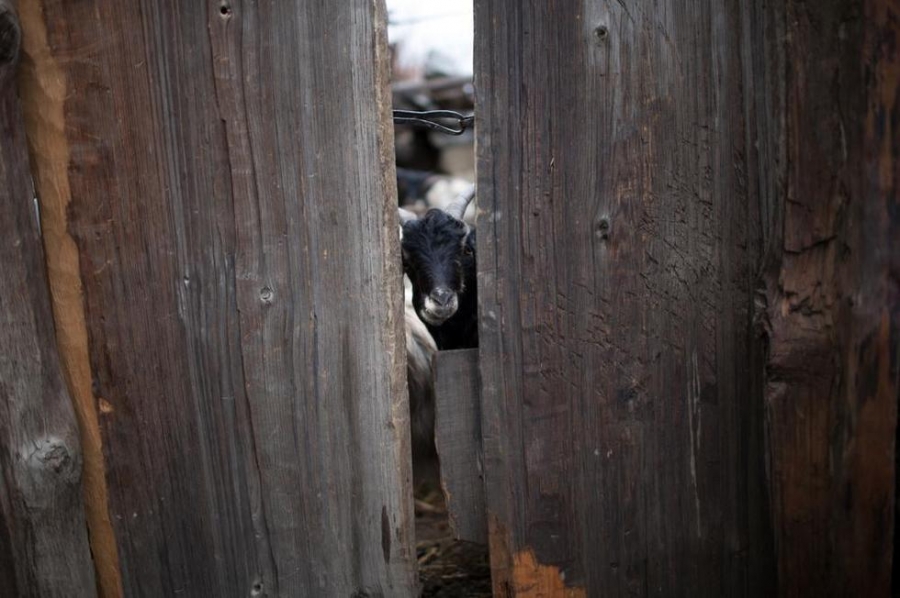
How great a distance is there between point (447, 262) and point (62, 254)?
4.86ft

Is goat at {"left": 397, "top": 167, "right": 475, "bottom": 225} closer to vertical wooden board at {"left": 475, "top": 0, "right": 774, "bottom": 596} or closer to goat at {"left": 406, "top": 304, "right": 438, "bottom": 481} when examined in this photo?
goat at {"left": 406, "top": 304, "right": 438, "bottom": 481}

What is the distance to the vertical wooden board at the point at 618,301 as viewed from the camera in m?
2.03

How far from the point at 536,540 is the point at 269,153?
1.31m

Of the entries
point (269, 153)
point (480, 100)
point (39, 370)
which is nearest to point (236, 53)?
point (269, 153)

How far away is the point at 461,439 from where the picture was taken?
7.72ft

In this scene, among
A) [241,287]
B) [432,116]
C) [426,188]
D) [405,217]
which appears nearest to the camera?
[241,287]

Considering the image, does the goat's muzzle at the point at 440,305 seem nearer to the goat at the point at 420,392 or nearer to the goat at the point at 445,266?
the goat at the point at 445,266

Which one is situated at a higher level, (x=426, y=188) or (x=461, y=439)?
(x=426, y=188)

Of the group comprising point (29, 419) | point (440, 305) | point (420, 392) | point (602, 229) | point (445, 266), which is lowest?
point (420, 392)

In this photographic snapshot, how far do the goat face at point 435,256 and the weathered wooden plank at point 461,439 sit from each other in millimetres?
573

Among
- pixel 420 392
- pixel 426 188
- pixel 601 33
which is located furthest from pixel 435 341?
pixel 426 188

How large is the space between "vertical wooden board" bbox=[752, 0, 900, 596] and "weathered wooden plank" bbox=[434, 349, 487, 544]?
0.81 metres

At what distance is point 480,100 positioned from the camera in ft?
6.66

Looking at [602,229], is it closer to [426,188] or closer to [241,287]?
[241,287]
